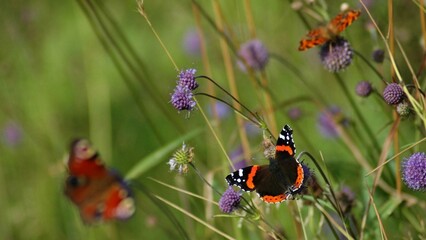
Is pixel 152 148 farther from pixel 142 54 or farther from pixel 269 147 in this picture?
pixel 269 147

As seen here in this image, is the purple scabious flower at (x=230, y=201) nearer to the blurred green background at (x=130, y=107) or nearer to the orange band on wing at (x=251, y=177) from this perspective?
the orange band on wing at (x=251, y=177)

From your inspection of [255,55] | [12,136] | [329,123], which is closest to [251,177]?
[255,55]

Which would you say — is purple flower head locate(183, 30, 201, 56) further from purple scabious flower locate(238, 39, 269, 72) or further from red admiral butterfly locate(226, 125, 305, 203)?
red admiral butterfly locate(226, 125, 305, 203)

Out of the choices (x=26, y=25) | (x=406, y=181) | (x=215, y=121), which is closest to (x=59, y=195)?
(x=26, y=25)

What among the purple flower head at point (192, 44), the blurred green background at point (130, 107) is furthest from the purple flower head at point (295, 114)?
the purple flower head at point (192, 44)

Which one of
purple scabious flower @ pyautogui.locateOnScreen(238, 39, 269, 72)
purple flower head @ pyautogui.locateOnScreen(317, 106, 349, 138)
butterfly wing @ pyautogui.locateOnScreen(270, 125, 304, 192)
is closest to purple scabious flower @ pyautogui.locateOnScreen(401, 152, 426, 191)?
butterfly wing @ pyautogui.locateOnScreen(270, 125, 304, 192)

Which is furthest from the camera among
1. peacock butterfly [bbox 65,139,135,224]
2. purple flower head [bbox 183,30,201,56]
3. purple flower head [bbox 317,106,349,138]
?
purple flower head [bbox 183,30,201,56]
